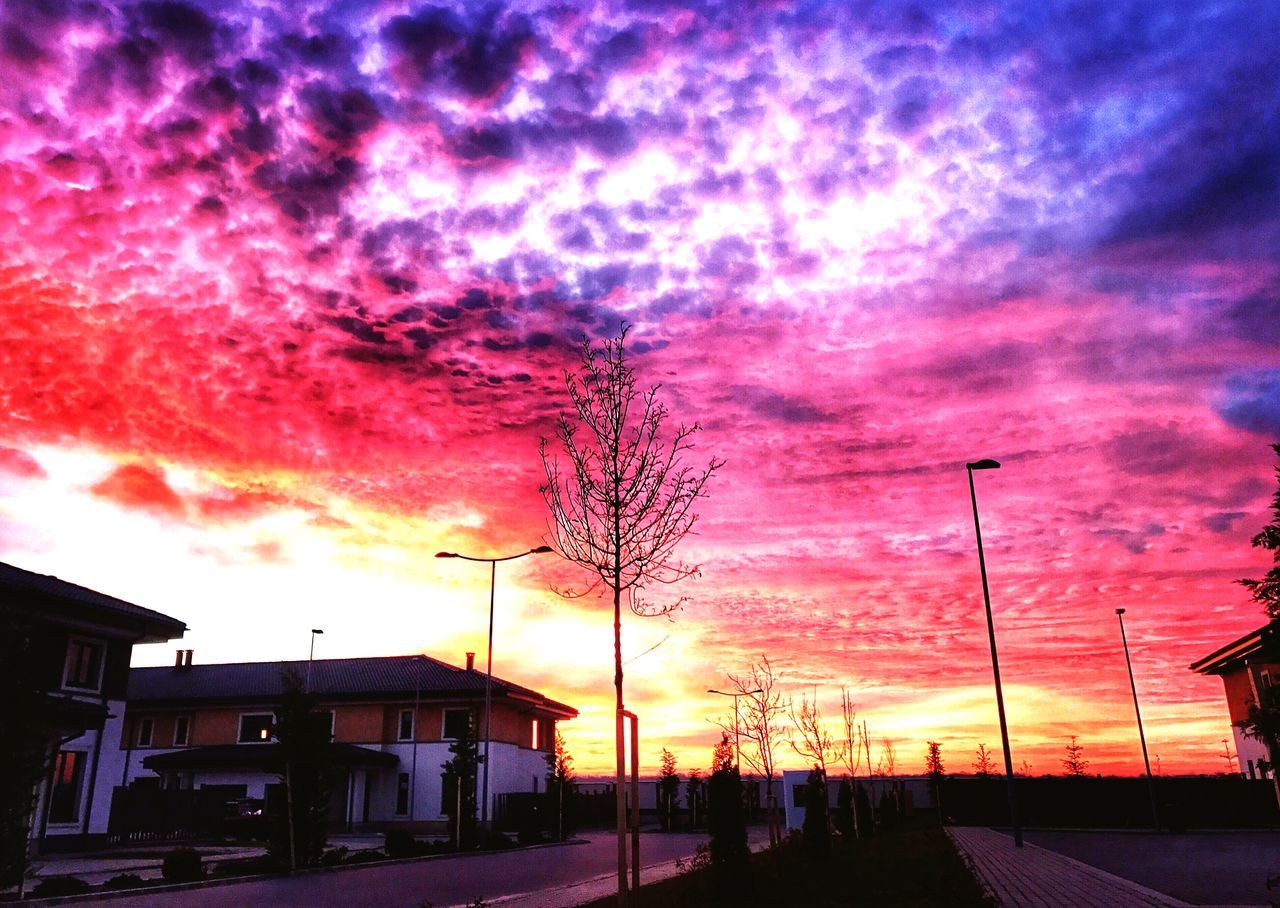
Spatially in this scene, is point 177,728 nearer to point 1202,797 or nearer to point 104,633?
point 104,633

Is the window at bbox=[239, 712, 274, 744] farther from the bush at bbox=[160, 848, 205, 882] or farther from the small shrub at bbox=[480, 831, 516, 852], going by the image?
the bush at bbox=[160, 848, 205, 882]

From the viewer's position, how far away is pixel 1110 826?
2031 inches

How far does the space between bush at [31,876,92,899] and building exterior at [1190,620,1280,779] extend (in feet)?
150

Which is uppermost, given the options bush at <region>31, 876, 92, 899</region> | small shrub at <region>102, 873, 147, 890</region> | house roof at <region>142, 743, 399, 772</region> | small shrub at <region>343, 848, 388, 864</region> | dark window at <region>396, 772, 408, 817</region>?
house roof at <region>142, 743, 399, 772</region>

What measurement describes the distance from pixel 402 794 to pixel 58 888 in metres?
36.4

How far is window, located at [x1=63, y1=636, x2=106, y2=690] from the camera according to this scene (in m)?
33.1

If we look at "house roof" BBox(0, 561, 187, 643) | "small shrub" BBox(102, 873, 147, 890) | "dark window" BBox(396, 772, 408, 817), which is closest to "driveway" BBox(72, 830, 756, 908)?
"small shrub" BBox(102, 873, 147, 890)

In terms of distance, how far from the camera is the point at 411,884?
72.4ft

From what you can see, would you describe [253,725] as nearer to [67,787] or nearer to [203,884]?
[67,787]

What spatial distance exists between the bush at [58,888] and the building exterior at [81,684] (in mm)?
11454

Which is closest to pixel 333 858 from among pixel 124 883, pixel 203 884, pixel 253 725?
pixel 203 884

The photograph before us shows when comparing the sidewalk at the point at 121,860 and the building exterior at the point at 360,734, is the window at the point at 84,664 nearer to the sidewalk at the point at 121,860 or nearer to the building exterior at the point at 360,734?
the sidewalk at the point at 121,860

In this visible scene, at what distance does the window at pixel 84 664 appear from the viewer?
1304 inches

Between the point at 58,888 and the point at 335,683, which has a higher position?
the point at 335,683
